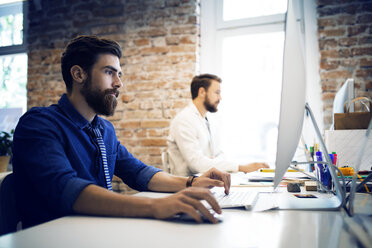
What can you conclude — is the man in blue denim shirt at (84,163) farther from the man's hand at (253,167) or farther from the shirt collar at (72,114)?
the man's hand at (253,167)

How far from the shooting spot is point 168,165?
2.41 m

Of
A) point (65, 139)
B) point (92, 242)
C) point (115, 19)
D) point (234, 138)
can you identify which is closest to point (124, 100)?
point (115, 19)

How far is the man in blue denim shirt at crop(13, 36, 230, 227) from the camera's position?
78 cm

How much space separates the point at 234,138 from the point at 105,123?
2004 mm

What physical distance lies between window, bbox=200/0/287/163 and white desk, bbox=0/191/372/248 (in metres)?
2.36

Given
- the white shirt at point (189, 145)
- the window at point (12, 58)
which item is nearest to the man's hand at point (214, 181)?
the white shirt at point (189, 145)

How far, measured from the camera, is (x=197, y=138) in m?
2.68

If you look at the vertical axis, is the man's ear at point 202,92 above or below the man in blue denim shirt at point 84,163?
above

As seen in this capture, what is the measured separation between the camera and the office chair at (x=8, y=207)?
0.92 metres

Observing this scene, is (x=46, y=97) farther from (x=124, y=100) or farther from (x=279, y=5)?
(x=279, y=5)

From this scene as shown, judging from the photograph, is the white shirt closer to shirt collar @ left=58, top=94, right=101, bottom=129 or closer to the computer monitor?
shirt collar @ left=58, top=94, right=101, bottom=129

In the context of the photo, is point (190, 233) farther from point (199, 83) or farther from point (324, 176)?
point (199, 83)

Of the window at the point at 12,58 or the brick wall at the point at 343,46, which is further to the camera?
the window at the point at 12,58

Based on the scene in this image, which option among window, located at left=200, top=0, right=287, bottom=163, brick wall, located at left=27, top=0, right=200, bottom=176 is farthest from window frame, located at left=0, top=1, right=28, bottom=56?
window, located at left=200, top=0, right=287, bottom=163
